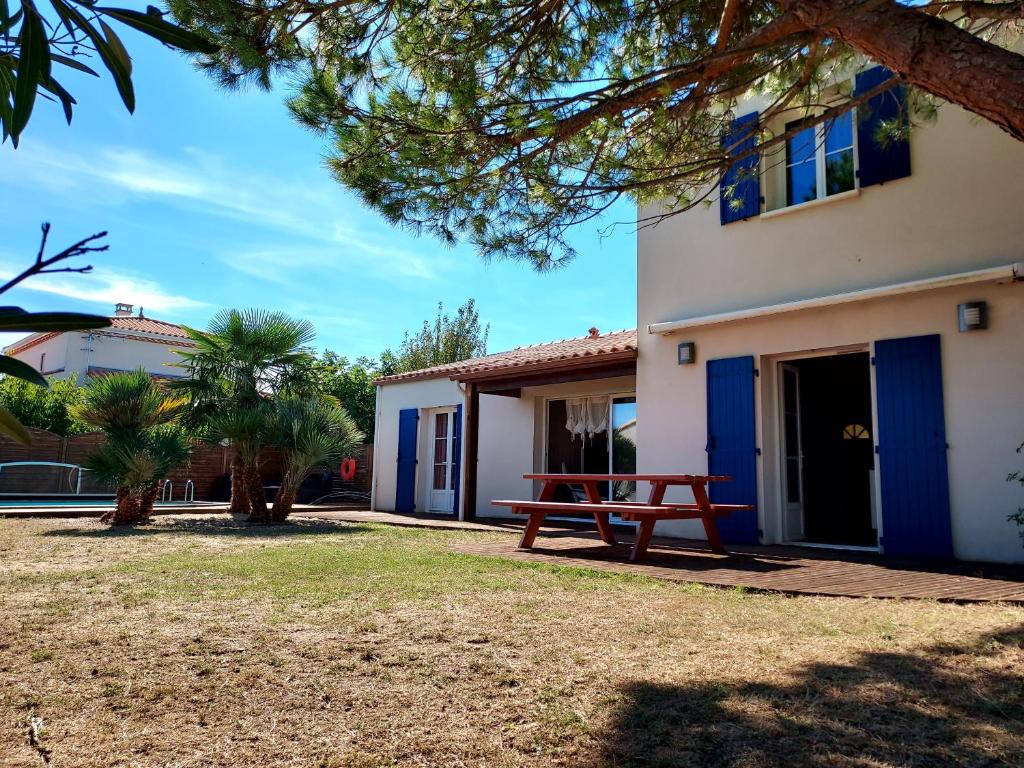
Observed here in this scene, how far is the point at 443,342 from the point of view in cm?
2952

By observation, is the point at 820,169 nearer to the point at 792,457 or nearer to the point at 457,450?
the point at 792,457

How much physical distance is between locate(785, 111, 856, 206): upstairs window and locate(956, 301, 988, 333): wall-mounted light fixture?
197 cm

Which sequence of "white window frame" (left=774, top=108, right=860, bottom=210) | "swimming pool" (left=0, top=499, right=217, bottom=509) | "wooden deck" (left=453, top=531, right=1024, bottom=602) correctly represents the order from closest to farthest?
"wooden deck" (left=453, top=531, right=1024, bottom=602) → "white window frame" (left=774, top=108, right=860, bottom=210) → "swimming pool" (left=0, top=499, right=217, bottom=509)

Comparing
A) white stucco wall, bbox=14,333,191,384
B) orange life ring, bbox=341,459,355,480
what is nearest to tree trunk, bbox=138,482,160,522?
orange life ring, bbox=341,459,355,480

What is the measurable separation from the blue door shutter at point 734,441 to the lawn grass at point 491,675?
3689 millimetres

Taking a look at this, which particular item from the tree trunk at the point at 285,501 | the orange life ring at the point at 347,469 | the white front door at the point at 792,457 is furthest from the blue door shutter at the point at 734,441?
the orange life ring at the point at 347,469

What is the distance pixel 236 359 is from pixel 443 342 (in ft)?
60.4

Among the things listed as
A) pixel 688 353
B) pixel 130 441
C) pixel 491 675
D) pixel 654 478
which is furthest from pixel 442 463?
pixel 491 675

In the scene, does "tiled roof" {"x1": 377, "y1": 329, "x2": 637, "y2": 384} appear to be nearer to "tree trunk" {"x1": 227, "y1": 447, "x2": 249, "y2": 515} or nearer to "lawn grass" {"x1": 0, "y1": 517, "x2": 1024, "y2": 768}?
"tree trunk" {"x1": 227, "y1": 447, "x2": 249, "y2": 515}

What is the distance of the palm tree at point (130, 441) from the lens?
9289 millimetres

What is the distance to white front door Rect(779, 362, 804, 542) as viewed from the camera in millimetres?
8625

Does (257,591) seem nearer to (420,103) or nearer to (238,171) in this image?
(420,103)

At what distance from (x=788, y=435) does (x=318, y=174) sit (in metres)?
6.28

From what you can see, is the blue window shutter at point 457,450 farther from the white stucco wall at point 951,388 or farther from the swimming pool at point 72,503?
the white stucco wall at point 951,388
